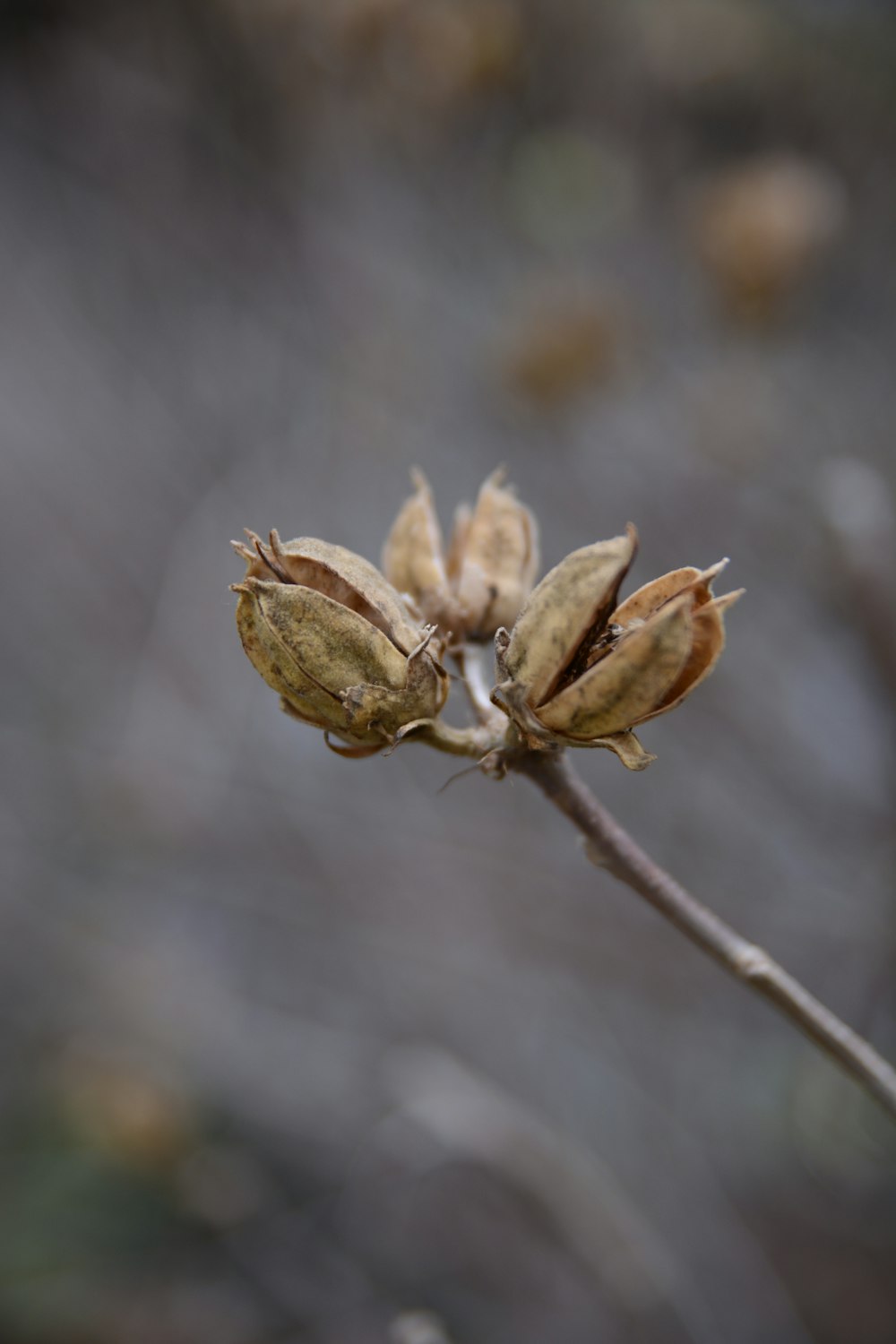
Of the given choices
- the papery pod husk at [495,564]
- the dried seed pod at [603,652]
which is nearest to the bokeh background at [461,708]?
the papery pod husk at [495,564]

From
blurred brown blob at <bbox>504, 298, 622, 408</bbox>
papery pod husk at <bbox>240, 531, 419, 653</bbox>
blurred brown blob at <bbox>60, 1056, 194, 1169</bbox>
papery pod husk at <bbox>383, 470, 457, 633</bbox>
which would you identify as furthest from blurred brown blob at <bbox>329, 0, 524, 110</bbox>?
blurred brown blob at <bbox>60, 1056, 194, 1169</bbox>

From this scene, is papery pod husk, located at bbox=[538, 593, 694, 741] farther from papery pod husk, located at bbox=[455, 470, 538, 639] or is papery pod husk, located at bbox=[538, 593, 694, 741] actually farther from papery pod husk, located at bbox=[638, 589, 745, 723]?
papery pod husk, located at bbox=[455, 470, 538, 639]

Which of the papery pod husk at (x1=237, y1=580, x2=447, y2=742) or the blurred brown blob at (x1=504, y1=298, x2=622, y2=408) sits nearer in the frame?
the papery pod husk at (x1=237, y1=580, x2=447, y2=742)

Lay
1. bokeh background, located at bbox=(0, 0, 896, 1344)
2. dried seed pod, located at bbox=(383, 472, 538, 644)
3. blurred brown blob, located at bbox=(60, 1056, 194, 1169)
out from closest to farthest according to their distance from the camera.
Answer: dried seed pod, located at bbox=(383, 472, 538, 644) < bokeh background, located at bbox=(0, 0, 896, 1344) < blurred brown blob, located at bbox=(60, 1056, 194, 1169)

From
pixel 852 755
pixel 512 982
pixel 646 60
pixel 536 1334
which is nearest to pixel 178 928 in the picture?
pixel 512 982

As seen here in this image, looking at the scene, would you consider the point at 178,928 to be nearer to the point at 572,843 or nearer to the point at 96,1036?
the point at 96,1036

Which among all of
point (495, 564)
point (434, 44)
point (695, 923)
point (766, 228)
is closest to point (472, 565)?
point (495, 564)

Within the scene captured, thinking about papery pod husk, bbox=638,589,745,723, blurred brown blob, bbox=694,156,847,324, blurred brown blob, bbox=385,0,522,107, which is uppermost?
blurred brown blob, bbox=385,0,522,107

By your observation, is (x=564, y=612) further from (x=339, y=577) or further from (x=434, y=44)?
(x=434, y=44)
